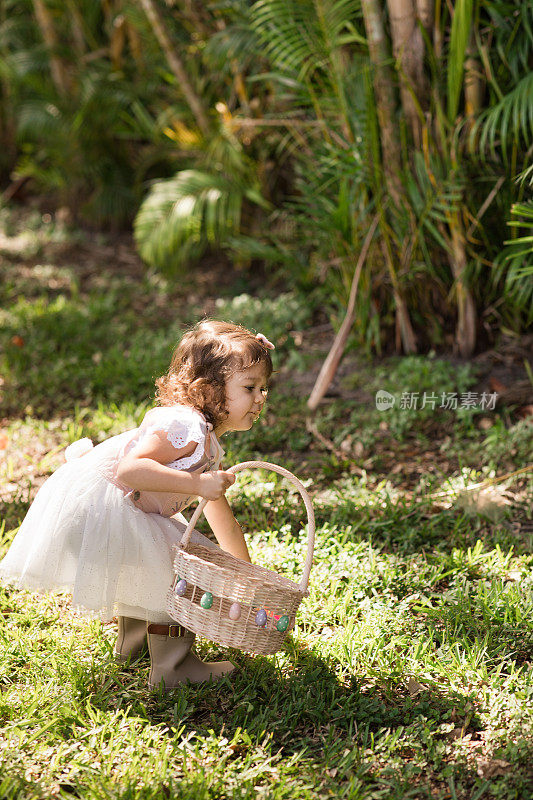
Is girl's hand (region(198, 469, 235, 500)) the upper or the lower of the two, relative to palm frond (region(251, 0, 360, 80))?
lower

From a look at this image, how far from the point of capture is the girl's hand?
206cm

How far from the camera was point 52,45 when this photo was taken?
6.89 m

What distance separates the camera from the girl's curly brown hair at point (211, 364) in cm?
225

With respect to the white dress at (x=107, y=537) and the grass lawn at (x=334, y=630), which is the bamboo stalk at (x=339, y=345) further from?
the white dress at (x=107, y=537)

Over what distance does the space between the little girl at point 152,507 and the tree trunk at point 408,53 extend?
2.09 metres

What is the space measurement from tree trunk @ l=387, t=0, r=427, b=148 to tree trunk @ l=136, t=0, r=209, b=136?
2.09 m

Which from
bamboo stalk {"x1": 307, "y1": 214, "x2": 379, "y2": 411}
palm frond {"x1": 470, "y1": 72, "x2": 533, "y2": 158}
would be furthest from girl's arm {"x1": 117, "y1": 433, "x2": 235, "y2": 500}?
palm frond {"x1": 470, "y1": 72, "x2": 533, "y2": 158}

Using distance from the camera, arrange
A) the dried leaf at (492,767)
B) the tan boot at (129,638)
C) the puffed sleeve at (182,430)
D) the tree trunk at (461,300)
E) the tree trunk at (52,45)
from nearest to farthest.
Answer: the dried leaf at (492,767)
the puffed sleeve at (182,430)
the tan boot at (129,638)
the tree trunk at (461,300)
the tree trunk at (52,45)

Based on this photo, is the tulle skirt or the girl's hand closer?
the girl's hand

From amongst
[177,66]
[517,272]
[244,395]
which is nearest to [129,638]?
[244,395]

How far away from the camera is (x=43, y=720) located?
2139 mm

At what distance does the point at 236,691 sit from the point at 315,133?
11.0 feet

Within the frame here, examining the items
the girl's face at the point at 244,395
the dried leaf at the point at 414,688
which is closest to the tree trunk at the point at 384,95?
the girl's face at the point at 244,395

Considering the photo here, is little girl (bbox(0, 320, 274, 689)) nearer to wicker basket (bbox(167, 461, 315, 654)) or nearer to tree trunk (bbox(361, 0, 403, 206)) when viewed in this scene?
wicker basket (bbox(167, 461, 315, 654))
